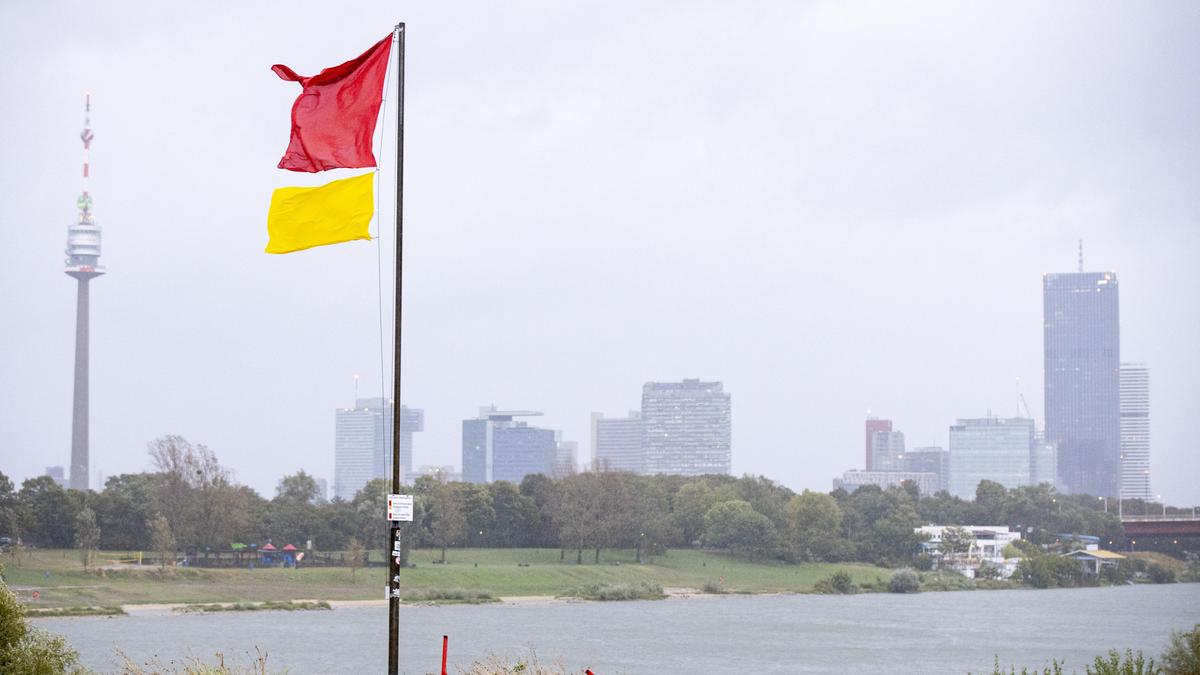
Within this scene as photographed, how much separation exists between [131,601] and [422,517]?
30.0m

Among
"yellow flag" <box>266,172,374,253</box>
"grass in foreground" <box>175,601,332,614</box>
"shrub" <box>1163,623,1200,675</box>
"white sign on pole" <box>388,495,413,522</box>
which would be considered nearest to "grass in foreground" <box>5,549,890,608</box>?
"grass in foreground" <box>175,601,332,614</box>

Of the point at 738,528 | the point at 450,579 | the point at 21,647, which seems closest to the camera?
the point at 21,647

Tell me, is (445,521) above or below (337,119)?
below

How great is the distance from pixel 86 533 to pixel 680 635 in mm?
40767

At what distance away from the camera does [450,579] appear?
359ft

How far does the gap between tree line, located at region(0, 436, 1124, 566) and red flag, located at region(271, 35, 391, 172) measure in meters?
84.8

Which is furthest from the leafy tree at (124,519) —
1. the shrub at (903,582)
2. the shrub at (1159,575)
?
the shrub at (1159,575)

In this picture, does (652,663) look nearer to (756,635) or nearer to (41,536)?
(756,635)

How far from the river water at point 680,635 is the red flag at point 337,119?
105 ft

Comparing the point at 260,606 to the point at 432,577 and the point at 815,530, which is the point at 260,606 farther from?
the point at 815,530

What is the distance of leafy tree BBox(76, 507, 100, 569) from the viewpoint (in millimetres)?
98938

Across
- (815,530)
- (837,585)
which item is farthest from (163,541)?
(815,530)

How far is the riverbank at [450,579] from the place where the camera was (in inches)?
3622

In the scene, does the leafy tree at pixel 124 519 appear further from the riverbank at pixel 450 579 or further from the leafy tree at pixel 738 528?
the leafy tree at pixel 738 528
